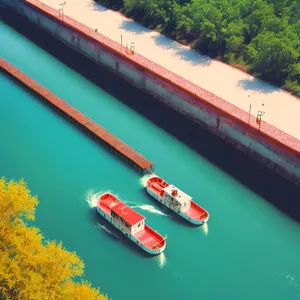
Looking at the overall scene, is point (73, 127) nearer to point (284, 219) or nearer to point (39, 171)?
point (39, 171)

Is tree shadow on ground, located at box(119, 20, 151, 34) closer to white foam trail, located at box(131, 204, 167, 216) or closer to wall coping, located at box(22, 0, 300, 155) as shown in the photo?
wall coping, located at box(22, 0, 300, 155)

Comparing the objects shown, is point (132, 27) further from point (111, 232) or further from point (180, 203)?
point (111, 232)

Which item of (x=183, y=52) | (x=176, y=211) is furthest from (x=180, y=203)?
(x=183, y=52)

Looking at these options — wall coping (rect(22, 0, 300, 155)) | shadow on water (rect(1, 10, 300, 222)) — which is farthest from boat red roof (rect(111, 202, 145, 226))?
wall coping (rect(22, 0, 300, 155))

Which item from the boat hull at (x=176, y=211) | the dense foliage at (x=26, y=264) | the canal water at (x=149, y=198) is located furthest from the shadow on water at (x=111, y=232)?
the dense foliage at (x=26, y=264)

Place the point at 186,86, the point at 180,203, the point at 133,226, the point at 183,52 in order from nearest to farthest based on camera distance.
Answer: the point at 133,226
the point at 180,203
the point at 186,86
the point at 183,52

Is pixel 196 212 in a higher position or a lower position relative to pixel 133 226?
lower

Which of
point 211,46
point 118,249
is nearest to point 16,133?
point 118,249
